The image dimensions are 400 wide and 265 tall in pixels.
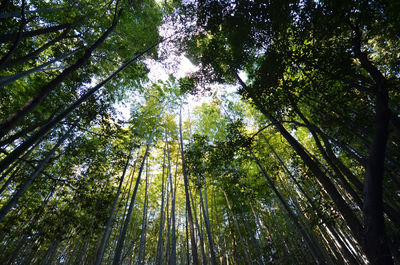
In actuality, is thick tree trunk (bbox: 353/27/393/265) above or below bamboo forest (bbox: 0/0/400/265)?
below

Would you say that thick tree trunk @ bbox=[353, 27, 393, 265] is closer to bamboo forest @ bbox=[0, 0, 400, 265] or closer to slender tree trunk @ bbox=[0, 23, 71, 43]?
bamboo forest @ bbox=[0, 0, 400, 265]

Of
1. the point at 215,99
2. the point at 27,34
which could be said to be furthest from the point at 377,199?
the point at 215,99

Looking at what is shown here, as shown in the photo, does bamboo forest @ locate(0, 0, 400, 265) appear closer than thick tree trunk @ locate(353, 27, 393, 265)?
No

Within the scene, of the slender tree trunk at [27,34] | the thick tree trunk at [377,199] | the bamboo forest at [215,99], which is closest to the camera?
the thick tree trunk at [377,199]

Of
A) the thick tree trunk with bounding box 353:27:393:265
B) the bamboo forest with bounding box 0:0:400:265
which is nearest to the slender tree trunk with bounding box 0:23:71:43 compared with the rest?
the bamboo forest with bounding box 0:0:400:265

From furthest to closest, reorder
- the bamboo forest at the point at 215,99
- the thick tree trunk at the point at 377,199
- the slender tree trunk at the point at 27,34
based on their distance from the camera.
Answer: the slender tree trunk at the point at 27,34 < the bamboo forest at the point at 215,99 < the thick tree trunk at the point at 377,199

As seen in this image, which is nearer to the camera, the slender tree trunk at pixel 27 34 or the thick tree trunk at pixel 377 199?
the thick tree trunk at pixel 377 199

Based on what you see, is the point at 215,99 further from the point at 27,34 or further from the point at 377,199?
the point at 377,199

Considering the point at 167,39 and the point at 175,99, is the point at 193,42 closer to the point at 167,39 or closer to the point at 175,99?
the point at 167,39

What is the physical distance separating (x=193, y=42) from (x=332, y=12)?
3.95 m

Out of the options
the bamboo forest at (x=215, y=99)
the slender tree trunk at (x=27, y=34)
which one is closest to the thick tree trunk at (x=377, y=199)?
the bamboo forest at (x=215, y=99)

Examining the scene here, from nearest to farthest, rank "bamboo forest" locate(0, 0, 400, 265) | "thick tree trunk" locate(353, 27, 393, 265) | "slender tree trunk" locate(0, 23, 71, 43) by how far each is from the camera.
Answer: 1. "thick tree trunk" locate(353, 27, 393, 265)
2. "bamboo forest" locate(0, 0, 400, 265)
3. "slender tree trunk" locate(0, 23, 71, 43)

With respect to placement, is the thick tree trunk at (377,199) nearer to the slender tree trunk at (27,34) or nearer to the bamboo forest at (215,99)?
the bamboo forest at (215,99)

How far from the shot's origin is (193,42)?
5309 millimetres
